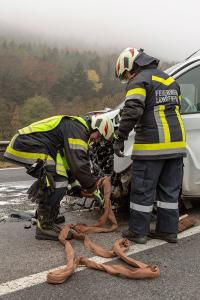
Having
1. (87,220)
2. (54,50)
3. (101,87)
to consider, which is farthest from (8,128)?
(54,50)

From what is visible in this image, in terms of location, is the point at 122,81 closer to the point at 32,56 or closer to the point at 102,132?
the point at 102,132

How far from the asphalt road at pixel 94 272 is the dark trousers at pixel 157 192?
0.20 meters

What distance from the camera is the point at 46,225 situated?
429 centimetres

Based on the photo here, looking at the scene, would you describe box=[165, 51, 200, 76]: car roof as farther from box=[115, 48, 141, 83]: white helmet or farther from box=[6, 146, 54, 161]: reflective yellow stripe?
box=[6, 146, 54, 161]: reflective yellow stripe

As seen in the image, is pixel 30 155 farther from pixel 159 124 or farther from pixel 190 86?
pixel 190 86

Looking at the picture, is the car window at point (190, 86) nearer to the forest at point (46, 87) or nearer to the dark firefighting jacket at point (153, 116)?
the dark firefighting jacket at point (153, 116)

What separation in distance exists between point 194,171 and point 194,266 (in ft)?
4.88

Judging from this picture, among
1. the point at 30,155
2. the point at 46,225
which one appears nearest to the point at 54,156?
the point at 30,155

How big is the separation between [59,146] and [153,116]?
982 millimetres

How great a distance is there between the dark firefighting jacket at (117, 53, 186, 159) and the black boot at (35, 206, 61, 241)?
104 cm

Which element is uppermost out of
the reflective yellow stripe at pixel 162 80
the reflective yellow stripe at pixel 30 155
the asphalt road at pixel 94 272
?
the reflective yellow stripe at pixel 162 80

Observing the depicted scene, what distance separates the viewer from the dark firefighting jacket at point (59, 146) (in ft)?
13.6

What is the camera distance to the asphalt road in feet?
9.48

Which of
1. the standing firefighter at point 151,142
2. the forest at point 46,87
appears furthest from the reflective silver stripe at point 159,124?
the forest at point 46,87
